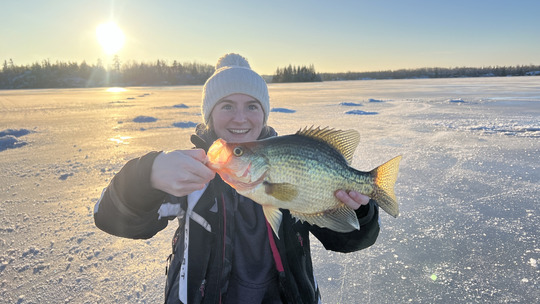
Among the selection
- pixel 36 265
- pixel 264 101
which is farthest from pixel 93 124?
pixel 264 101

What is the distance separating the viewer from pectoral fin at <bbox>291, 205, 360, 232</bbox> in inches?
62.7

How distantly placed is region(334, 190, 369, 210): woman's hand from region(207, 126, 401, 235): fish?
0.02 m

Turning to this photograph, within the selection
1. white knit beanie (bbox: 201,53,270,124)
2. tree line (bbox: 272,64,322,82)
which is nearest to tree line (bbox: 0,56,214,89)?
tree line (bbox: 272,64,322,82)

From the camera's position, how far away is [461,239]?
312cm

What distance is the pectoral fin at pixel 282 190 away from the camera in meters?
1.44

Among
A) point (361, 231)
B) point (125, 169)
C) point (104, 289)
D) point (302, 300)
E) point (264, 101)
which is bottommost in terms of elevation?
point (104, 289)

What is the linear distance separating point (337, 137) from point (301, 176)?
351mm

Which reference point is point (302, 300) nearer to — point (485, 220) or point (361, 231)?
point (361, 231)

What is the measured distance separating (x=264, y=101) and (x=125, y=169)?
1.14 m

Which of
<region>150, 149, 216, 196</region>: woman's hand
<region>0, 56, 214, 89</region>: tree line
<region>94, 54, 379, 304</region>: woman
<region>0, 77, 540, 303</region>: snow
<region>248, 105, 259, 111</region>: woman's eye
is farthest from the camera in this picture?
<region>0, 56, 214, 89</region>: tree line

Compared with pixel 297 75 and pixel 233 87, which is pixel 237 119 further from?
pixel 297 75

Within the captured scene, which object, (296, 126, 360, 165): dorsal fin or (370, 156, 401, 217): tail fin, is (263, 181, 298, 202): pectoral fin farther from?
(370, 156, 401, 217): tail fin

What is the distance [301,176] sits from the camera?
150cm

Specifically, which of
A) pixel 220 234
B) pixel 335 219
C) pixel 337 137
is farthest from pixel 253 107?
pixel 335 219
